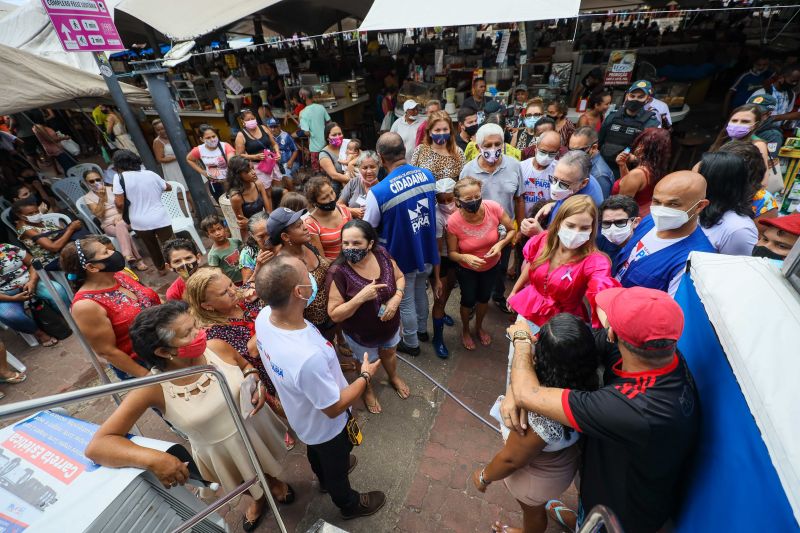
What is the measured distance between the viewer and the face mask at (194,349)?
6.57ft

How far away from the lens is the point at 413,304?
11.5 ft

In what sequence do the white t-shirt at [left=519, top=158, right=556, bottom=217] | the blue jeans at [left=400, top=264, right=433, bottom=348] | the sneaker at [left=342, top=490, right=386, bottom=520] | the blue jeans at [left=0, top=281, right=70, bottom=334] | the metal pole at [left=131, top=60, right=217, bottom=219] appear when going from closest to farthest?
the sneaker at [left=342, top=490, right=386, bottom=520]
the blue jeans at [left=400, top=264, right=433, bottom=348]
the white t-shirt at [left=519, top=158, right=556, bottom=217]
the blue jeans at [left=0, top=281, right=70, bottom=334]
the metal pole at [left=131, top=60, right=217, bottom=219]

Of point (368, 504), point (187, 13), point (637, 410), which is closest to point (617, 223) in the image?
point (637, 410)

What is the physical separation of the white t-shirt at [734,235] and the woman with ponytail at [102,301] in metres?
4.12

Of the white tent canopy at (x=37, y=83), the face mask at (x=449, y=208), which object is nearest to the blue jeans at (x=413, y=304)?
the face mask at (x=449, y=208)

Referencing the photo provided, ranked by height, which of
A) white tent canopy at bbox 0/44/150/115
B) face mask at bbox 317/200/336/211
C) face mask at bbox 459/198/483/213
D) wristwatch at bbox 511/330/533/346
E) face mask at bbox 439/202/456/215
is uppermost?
white tent canopy at bbox 0/44/150/115

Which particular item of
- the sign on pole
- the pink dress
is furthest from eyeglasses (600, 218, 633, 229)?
the sign on pole

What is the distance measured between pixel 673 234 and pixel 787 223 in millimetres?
592

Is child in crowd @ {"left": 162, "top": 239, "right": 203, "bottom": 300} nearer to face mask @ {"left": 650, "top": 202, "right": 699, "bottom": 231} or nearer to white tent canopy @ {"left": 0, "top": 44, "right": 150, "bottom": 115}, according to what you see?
face mask @ {"left": 650, "top": 202, "right": 699, "bottom": 231}

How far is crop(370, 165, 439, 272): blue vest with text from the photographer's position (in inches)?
120

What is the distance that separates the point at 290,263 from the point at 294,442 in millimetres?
2042

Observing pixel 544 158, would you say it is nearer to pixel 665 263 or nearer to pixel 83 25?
pixel 665 263

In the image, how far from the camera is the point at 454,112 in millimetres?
7664

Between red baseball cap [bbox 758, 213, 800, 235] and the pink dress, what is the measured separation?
0.98 metres
